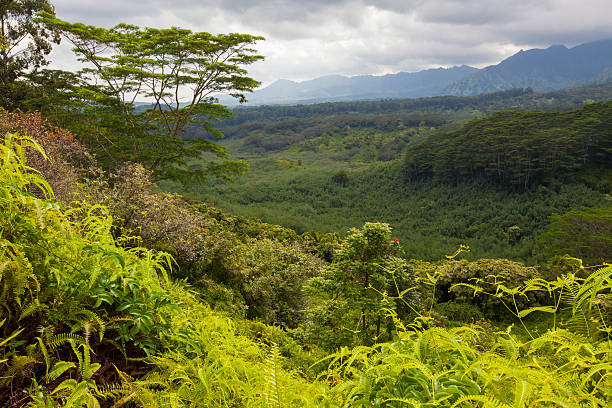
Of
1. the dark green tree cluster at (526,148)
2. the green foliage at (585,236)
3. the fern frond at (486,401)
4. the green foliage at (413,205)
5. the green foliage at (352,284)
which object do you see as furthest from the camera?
the dark green tree cluster at (526,148)

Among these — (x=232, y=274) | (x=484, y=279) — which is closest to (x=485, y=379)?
(x=232, y=274)

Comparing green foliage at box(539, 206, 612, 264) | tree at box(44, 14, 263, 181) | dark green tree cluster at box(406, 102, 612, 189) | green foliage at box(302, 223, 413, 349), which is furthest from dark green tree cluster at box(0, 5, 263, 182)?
dark green tree cluster at box(406, 102, 612, 189)

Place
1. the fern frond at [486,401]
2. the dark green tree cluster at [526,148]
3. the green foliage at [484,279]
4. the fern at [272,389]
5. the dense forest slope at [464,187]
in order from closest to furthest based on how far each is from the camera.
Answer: the fern frond at [486,401], the fern at [272,389], the green foliage at [484,279], the dense forest slope at [464,187], the dark green tree cluster at [526,148]

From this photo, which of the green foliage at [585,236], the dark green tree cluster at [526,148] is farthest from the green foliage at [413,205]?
the green foliage at [585,236]

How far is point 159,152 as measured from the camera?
14.8 meters

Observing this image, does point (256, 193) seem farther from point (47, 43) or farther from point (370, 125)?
point (370, 125)

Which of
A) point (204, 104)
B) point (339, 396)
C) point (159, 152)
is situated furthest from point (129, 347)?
point (204, 104)

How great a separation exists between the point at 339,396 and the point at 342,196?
228ft

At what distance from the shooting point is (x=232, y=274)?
816cm

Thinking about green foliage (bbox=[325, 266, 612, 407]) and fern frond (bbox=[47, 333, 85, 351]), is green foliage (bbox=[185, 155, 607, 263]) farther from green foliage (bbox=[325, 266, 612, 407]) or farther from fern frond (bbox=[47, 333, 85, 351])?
fern frond (bbox=[47, 333, 85, 351])

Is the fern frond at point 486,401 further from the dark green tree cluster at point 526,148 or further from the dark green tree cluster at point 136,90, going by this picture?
the dark green tree cluster at point 526,148

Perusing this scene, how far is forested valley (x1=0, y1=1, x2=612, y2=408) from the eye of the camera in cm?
117

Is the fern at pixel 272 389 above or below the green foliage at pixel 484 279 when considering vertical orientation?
above

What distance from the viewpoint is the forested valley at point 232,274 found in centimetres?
117
